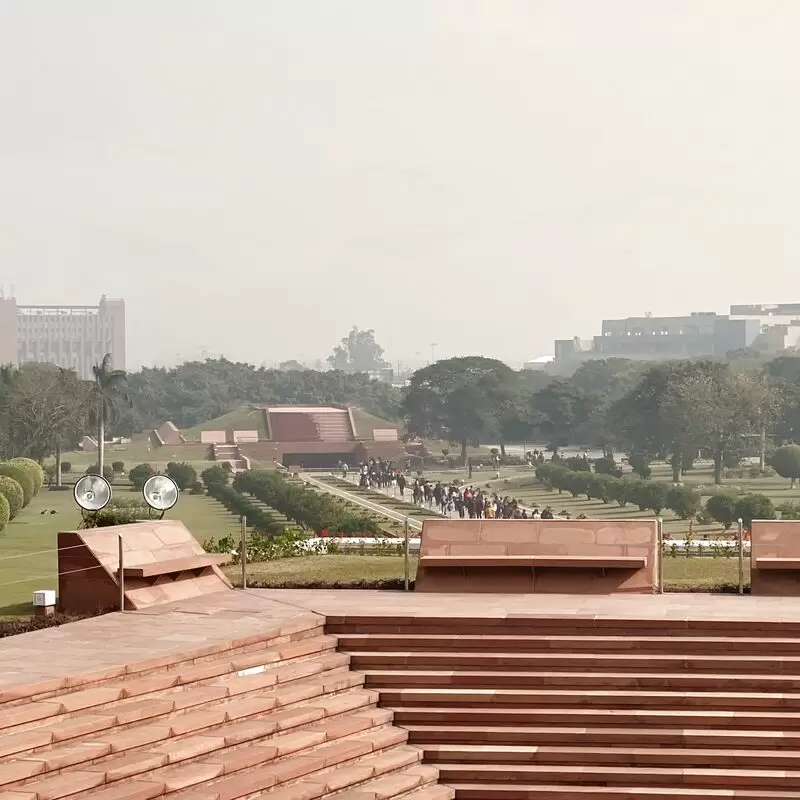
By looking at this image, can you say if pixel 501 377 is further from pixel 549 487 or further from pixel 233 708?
pixel 233 708

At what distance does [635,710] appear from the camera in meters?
10.8

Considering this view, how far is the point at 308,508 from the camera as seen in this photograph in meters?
52.4

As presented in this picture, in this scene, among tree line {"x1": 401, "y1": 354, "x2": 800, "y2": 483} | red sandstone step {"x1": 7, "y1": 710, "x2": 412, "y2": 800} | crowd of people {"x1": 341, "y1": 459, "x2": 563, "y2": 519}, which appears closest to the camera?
red sandstone step {"x1": 7, "y1": 710, "x2": 412, "y2": 800}

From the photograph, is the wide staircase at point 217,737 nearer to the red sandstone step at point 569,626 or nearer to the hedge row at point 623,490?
the red sandstone step at point 569,626

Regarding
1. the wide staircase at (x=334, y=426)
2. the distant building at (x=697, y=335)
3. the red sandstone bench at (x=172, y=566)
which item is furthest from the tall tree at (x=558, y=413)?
the distant building at (x=697, y=335)

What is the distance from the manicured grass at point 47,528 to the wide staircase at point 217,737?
1367 cm

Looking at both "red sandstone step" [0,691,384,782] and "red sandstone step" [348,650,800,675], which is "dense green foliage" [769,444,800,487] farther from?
"red sandstone step" [0,691,384,782]

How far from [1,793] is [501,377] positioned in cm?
8250

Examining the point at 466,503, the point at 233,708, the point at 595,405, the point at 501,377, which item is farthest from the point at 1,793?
the point at 501,377

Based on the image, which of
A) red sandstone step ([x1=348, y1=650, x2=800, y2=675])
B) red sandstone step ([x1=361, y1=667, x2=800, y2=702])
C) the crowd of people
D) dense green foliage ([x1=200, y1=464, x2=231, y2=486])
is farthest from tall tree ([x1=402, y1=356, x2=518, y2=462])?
red sandstone step ([x1=361, y1=667, x2=800, y2=702])

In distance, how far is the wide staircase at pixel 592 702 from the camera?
1033cm

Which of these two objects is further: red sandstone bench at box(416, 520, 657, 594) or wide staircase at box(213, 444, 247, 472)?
wide staircase at box(213, 444, 247, 472)

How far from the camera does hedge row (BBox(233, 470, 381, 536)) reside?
159ft

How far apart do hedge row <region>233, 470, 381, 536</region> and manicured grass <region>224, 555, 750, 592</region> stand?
26.3m
